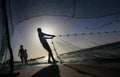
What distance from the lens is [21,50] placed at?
61.1 ft

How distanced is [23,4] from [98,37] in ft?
23.6

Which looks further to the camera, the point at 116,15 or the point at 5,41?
the point at 116,15

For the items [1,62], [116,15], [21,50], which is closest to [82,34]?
[116,15]

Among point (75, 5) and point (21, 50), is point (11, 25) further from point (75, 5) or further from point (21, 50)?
point (21, 50)

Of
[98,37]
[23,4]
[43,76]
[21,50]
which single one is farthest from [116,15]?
[21,50]

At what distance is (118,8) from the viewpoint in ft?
32.4

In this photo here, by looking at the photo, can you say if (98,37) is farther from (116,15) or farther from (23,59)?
(23,59)

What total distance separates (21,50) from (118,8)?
11.2m

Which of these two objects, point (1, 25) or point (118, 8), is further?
point (118, 8)

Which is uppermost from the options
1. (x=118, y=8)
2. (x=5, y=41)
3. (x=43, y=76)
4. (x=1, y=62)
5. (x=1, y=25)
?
(x=118, y=8)

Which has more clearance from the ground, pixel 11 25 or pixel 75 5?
pixel 75 5

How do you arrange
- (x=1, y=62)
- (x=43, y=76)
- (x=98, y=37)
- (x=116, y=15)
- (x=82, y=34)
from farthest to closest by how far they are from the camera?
(x=98, y=37) < (x=82, y=34) < (x=116, y=15) < (x=1, y=62) < (x=43, y=76)

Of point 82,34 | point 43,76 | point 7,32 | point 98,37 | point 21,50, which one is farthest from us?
point 21,50

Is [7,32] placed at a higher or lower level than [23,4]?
lower
